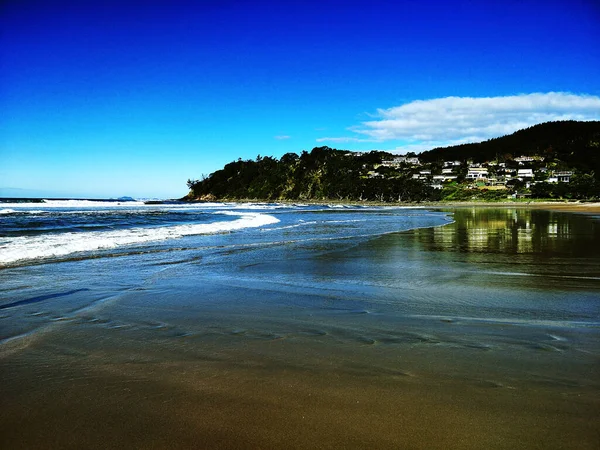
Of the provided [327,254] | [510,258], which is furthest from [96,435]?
[510,258]

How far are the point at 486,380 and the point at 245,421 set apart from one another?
196cm

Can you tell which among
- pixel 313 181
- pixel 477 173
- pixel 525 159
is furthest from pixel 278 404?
pixel 525 159

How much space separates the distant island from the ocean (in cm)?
10240

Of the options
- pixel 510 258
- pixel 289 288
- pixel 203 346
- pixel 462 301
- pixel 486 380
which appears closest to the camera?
pixel 486 380

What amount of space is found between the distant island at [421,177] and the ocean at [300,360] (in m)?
102

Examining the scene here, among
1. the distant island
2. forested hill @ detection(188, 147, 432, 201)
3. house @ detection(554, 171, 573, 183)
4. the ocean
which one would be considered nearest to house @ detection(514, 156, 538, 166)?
the distant island

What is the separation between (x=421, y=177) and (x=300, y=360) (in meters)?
156

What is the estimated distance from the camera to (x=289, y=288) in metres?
6.98

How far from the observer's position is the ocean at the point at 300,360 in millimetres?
2541

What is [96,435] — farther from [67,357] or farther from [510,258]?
[510,258]

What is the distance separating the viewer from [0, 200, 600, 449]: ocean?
2541 millimetres

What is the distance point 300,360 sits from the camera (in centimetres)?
366

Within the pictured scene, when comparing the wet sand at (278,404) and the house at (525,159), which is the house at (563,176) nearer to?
the house at (525,159)

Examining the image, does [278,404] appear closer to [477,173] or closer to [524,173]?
[524,173]
